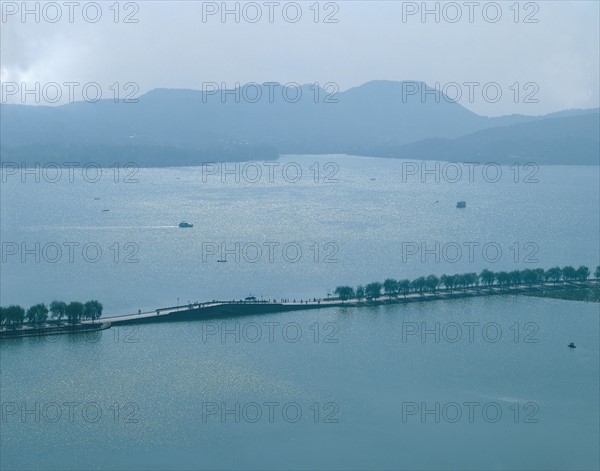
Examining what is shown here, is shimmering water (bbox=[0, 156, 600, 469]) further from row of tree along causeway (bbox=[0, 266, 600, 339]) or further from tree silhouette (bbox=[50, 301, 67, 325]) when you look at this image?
tree silhouette (bbox=[50, 301, 67, 325])

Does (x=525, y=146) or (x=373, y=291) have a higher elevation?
(x=525, y=146)

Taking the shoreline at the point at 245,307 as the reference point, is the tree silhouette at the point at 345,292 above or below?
above

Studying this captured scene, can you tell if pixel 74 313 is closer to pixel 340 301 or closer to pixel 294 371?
pixel 294 371

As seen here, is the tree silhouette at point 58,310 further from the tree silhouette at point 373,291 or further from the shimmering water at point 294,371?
the tree silhouette at point 373,291

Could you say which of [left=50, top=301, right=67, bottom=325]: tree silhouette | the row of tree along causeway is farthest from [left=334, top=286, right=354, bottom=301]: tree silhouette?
[left=50, top=301, right=67, bottom=325]: tree silhouette

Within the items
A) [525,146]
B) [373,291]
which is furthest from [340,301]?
[525,146]

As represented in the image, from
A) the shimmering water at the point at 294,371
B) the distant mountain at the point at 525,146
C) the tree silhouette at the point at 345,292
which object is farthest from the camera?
the distant mountain at the point at 525,146

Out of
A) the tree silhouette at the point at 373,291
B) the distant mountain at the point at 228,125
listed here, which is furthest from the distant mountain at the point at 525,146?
the tree silhouette at the point at 373,291
